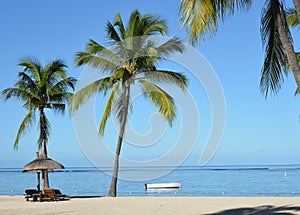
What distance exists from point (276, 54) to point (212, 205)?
8.38m

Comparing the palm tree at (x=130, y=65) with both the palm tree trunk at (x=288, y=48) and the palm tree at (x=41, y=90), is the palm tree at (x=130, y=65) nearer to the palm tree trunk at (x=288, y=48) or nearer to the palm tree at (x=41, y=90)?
the palm tree at (x=41, y=90)

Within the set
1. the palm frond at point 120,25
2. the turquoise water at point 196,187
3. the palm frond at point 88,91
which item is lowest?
the turquoise water at point 196,187

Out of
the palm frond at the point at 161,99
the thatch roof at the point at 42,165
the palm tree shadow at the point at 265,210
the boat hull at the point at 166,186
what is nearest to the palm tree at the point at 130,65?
the palm frond at the point at 161,99

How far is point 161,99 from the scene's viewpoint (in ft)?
65.8

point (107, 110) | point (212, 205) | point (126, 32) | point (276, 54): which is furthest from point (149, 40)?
point (276, 54)

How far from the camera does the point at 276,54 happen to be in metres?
9.43

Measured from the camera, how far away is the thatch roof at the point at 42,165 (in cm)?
2009

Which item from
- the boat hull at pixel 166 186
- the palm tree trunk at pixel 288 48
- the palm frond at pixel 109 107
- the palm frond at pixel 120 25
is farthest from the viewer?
the boat hull at pixel 166 186

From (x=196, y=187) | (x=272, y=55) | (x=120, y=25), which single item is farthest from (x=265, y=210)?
(x=196, y=187)

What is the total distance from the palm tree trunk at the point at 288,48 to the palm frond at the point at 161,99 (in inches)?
452

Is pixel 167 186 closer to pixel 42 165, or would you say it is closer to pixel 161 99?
pixel 42 165

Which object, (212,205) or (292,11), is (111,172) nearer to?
(212,205)

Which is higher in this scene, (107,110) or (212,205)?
(107,110)

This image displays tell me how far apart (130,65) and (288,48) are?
13151 millimetres
